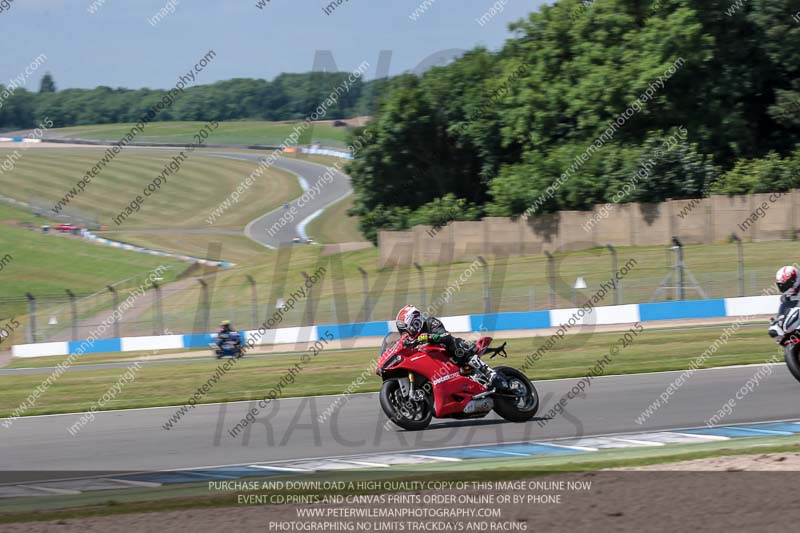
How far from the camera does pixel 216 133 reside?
12812cm

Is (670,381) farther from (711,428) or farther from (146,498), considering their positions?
(146,498)

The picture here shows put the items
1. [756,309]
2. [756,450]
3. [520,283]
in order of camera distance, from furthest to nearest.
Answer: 1. [520,283]
2. [756,309]
3. [756,450]

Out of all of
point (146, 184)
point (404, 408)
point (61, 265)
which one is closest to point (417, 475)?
point (404, 408)

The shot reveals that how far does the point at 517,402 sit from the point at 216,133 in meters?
120

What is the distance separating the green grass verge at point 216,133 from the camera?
119m

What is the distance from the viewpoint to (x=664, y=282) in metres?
30.0

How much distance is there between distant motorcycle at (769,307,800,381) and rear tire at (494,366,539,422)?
139 inches

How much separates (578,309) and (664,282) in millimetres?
2870

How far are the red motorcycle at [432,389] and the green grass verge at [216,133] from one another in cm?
10502

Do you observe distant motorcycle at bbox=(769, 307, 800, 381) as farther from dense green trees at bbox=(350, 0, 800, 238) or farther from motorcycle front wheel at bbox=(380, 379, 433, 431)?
dense green trees at bbox=(350, 0, 800, 238)

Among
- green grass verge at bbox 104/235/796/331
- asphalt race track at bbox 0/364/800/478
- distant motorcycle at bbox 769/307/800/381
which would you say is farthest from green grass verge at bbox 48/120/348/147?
distant motorcycle at bbox 769/307/800/381

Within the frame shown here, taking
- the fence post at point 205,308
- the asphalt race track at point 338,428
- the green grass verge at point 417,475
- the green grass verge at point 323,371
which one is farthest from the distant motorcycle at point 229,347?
the green grass verge at point 417,475

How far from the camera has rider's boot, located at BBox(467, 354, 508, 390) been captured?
38.9 feet

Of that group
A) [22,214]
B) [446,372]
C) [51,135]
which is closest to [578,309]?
[446,372]
